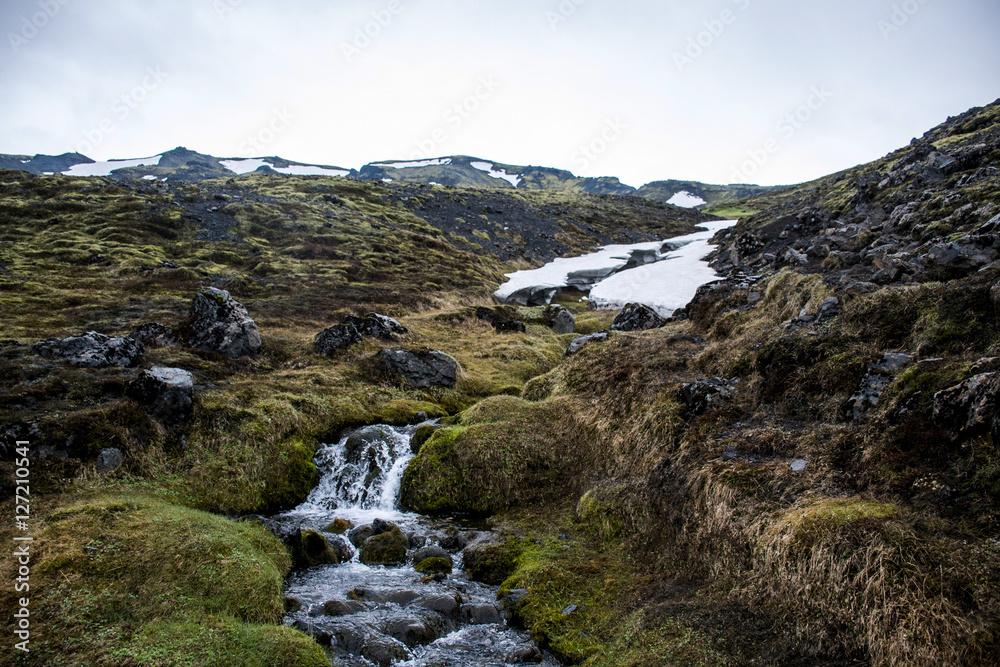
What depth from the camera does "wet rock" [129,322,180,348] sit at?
83.5ft

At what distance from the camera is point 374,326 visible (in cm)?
3186

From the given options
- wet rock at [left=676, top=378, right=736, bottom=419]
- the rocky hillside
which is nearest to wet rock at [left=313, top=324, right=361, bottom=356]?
the rocky hillside

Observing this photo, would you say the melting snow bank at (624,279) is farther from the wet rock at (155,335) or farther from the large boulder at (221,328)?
the wet rock at (155,335)

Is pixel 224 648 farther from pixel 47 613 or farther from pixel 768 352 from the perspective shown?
pixel 768 352

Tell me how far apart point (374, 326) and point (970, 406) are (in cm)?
2838

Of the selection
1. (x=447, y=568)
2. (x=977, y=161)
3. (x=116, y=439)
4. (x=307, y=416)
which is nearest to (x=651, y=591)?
(x=447, y=568)

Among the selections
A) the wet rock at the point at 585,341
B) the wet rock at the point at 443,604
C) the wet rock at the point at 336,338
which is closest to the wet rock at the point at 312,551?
the wet rock at the point at 443,604

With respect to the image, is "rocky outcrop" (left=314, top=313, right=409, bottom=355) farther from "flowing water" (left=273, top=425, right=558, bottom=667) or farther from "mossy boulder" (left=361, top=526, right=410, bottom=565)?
"mossy boulder" (left=361, top=526, right=410, bottom=565)

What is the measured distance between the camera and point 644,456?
578 inches

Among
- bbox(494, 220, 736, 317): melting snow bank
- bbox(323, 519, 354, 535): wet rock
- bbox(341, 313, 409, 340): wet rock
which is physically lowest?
bbox(323, 519, 354, 535): wet rock

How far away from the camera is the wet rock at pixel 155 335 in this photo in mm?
25438

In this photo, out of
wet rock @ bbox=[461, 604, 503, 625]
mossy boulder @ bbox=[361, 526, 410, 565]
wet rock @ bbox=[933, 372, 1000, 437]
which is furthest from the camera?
mossy boulder @ bbox=[361, 526, 410, 565]

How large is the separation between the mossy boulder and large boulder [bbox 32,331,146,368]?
15.3 meters

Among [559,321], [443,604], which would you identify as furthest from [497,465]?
[559,321]
